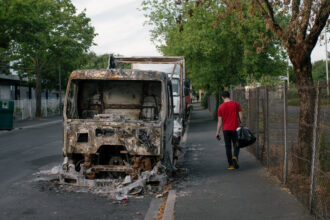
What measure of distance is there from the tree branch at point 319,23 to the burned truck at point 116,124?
2950mm

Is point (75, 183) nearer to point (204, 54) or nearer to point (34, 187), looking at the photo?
point (34, 187)

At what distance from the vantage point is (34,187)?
313 inches

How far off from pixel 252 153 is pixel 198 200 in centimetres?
556

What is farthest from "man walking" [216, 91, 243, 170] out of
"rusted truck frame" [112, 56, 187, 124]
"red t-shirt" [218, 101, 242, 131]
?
"rusted truck frame" [112, 56, 187, 124]

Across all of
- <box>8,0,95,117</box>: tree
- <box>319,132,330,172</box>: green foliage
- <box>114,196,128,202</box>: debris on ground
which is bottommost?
<box>114,196,128,202</box>: debris on ground

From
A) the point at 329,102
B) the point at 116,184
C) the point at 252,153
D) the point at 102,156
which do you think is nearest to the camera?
the point at 329,102

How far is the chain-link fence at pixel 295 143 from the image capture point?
5.18 m

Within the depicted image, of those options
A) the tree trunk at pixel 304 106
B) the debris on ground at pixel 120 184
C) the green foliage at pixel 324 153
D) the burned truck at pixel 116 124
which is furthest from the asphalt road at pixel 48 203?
the tree trunk at pixel 304 106

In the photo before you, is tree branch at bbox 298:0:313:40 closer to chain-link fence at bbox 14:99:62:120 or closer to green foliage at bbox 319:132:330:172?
green foliage at bbox 319:132:330:172

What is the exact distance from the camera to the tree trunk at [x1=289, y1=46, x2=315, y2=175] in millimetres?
6496

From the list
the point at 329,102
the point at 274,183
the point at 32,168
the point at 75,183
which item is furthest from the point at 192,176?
the point at 329,102

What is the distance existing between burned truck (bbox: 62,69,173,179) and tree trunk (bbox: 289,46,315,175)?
245 centimetres

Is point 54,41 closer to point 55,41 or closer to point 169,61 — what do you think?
point 55,41

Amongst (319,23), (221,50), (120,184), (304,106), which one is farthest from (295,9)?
(221,50)
